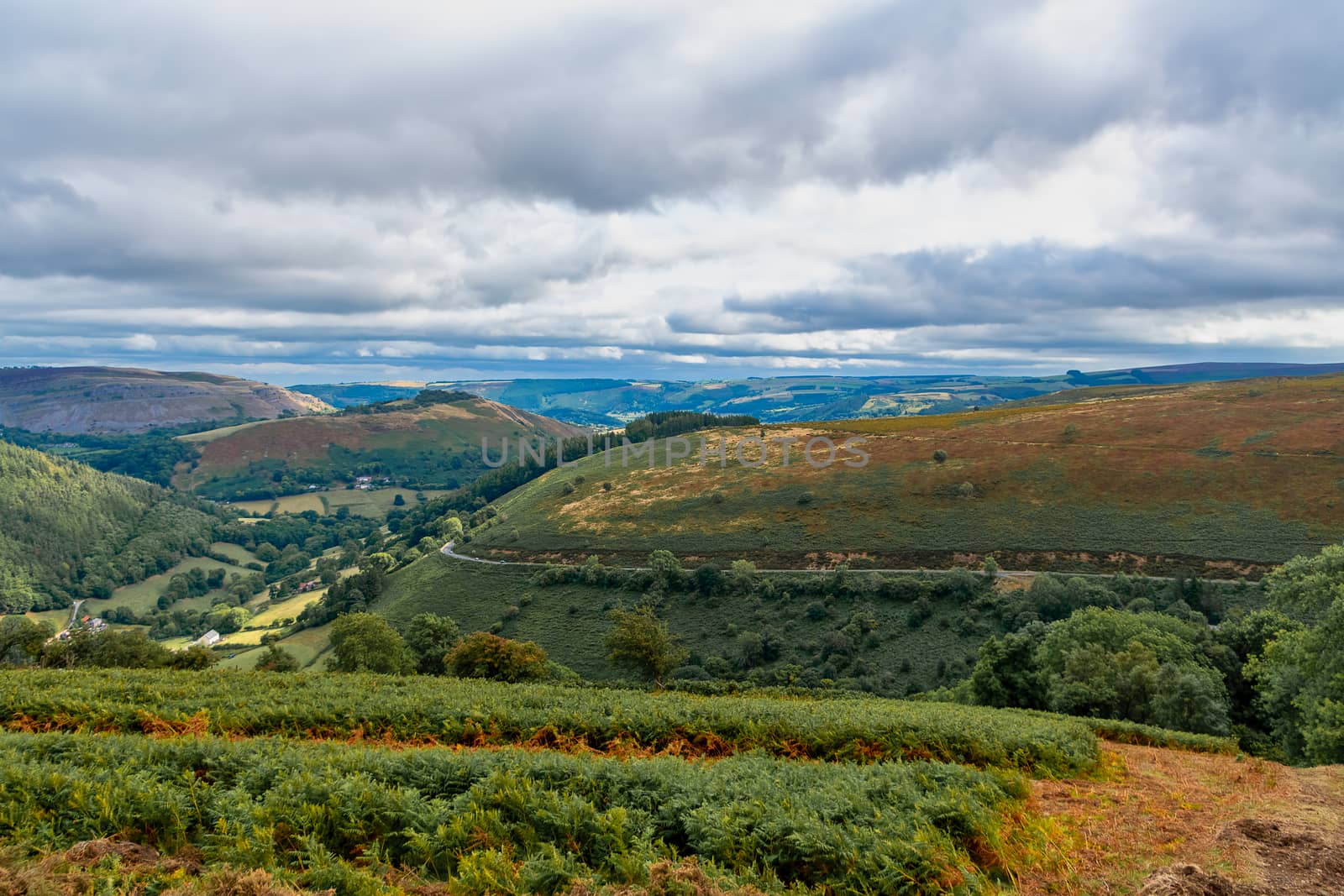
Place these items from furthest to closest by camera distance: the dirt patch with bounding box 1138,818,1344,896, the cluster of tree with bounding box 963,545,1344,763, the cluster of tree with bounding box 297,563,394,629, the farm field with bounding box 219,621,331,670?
1. the cluster of tree with bounding box 297,563,394,629
2. the farm field with bounding box 219,621,331,670
3. the cluster of tree with bounding box 963,545,1344,763
4. the dirt patch with bounding box 1138,818,1344,896

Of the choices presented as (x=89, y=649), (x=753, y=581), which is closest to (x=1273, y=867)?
(x=89, y=649)

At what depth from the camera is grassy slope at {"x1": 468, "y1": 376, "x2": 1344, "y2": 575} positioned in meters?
82.4

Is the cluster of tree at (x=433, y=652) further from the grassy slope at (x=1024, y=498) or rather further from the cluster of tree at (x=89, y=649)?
the grassy slope at (x=1024, y=498)

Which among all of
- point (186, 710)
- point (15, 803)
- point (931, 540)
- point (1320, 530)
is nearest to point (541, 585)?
point (931, 540)

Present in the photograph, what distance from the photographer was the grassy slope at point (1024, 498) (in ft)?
270

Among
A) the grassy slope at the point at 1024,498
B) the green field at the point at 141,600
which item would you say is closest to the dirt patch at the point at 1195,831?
the grassy slope at the point at 1024,498

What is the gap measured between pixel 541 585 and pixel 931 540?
60.2 meters

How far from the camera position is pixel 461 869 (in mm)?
9742

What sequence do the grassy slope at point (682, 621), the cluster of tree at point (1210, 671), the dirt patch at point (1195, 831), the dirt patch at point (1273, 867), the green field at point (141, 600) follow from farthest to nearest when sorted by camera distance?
the green field at point (141, 600)
the grassy slope at point (682, 621)
the cluster of tree at point (1210, 671)
the dirt patch at point (1195, 831)
the dirt patch at point (1273, 867)

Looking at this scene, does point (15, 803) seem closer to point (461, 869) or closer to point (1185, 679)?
point (461, 869)

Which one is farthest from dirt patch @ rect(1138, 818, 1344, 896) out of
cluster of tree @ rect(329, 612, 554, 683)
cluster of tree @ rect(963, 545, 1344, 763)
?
cluster of tree @ rect(329, 612, 554, 683)

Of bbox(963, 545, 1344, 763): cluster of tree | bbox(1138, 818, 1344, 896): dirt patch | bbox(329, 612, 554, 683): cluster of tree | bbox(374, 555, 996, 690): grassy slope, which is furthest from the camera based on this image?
bbox(374, 555, 996, 690): grassy slope

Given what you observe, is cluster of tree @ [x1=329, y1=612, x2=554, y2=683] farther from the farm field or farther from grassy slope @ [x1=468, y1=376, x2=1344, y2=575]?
grassy slope @ [x1=468, y1=376, x2=1344, y2=575]

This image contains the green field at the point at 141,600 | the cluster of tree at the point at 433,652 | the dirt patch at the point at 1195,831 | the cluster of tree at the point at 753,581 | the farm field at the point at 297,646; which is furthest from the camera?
the green field at the point at 141,600
